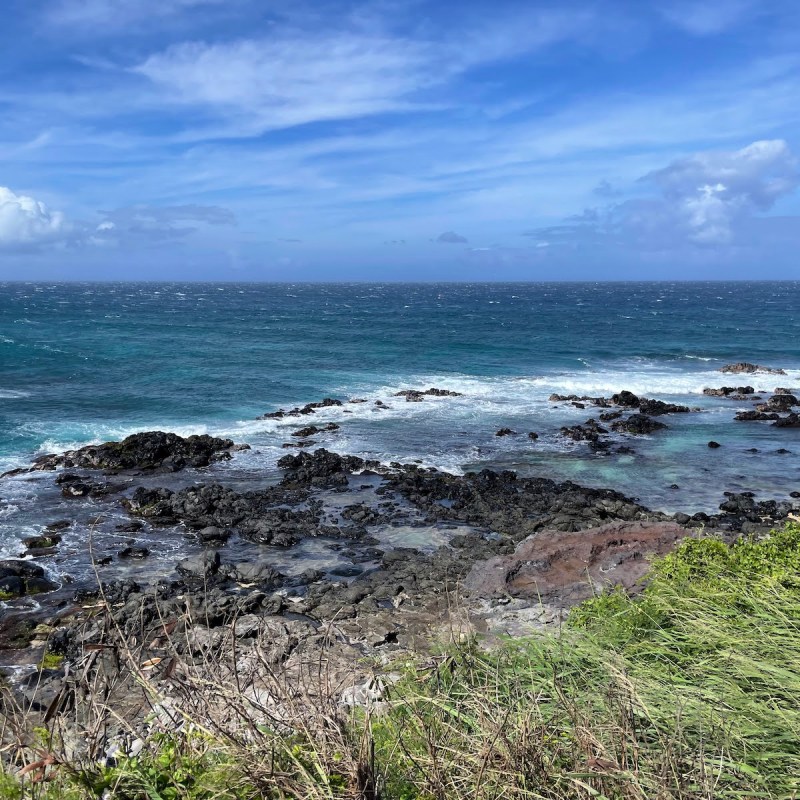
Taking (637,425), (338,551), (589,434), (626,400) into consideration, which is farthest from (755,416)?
(338,551)

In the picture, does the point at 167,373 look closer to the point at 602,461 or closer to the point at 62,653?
the point at 602,461

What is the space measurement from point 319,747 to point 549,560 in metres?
10.5

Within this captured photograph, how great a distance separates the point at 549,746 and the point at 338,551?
44.8ft

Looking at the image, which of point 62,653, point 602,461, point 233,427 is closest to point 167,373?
point 233,427

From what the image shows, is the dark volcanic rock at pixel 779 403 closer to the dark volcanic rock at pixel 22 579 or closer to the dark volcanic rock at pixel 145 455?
the dark volcanic rock at pixel 145 455

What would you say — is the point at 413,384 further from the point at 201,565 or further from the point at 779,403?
the point at 201,565

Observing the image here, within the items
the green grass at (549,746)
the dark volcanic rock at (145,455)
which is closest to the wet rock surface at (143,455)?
the dark volcanic rock at (145,455)

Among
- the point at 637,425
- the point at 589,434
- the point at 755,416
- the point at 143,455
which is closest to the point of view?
the point at 143,455

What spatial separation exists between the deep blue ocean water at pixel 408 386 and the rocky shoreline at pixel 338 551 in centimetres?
194

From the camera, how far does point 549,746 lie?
12.9 ft

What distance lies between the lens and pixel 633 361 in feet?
172

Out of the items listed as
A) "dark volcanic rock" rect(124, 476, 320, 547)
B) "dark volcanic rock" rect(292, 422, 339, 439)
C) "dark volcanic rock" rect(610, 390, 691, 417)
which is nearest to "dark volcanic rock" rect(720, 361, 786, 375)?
"dark volcanic rock" rect(610, 390, 691, 417)

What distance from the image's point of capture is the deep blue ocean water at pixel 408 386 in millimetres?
25203

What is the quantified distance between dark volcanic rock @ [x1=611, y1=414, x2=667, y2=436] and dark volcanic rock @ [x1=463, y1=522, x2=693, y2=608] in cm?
1604
